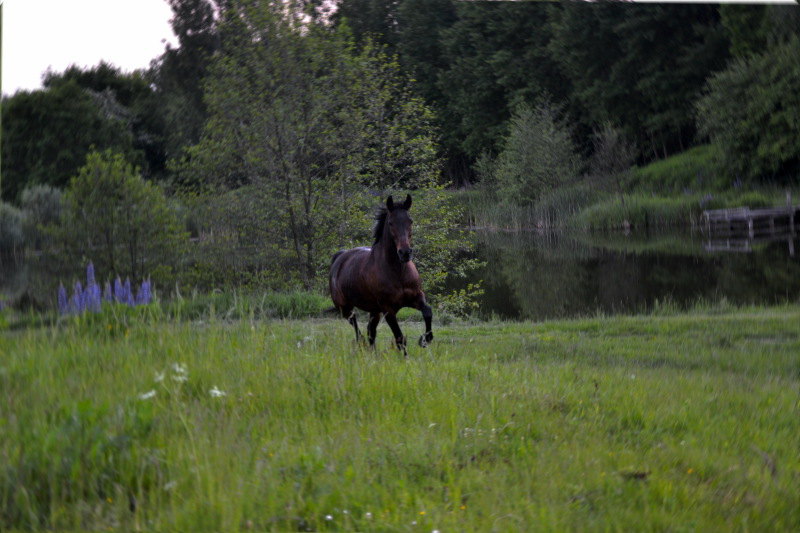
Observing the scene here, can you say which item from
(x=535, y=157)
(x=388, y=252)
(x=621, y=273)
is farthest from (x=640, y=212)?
(x=388, y=252)

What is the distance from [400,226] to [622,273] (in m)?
11.7

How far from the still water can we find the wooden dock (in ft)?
3.46

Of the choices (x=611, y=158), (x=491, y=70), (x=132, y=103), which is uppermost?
(x=491, y=70)

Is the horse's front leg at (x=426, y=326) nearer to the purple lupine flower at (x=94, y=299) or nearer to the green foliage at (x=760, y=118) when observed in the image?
the purple lupine flower at (x=94, y=299)

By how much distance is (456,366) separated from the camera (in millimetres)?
6223

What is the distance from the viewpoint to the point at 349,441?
151 inches

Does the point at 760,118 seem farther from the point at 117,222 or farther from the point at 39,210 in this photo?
the point at 39,210

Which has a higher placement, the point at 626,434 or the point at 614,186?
the point at 614,186

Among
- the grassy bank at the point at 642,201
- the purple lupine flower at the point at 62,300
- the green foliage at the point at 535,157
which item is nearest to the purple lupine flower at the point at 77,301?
the purple lupine flower at the point at 62,300

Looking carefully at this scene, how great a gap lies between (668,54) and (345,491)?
42.5 feet

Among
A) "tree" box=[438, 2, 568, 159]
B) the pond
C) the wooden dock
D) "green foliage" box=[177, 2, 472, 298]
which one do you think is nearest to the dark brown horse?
"green foliage" box=[177, 2, 472, 298]

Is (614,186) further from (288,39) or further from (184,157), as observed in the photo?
(184,157)

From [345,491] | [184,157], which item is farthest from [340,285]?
[345,491]

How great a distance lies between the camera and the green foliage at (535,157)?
14.5 m
